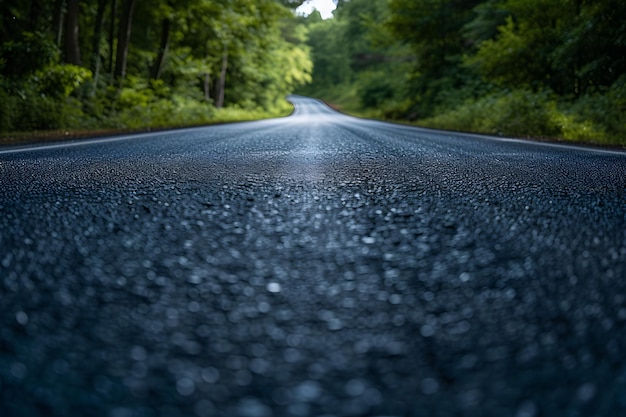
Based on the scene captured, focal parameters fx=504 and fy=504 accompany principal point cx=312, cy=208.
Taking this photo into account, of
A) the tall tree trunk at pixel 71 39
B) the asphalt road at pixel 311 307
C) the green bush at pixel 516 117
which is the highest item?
the tall tree trunk at pixel 71 39

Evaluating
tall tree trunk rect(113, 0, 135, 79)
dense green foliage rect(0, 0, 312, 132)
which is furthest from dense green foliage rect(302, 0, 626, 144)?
tall tree trunk rect(113, 0, 135, 79)

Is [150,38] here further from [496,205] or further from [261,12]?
[496,205]

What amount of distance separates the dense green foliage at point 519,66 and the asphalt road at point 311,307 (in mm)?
9076

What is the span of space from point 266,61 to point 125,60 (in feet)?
59.9

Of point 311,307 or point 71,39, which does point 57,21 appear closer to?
point 71,39

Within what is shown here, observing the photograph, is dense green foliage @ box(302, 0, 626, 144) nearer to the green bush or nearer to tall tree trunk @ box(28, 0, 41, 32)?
the green bush

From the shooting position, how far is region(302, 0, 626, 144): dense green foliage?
1172 cm

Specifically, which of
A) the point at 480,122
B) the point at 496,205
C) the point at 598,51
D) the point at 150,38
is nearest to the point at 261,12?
the point at 150,38

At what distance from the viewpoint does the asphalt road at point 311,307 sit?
719 millimetres

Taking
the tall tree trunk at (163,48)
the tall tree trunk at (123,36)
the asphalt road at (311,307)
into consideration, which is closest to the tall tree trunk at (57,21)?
the tall tree trunk at (123,36)

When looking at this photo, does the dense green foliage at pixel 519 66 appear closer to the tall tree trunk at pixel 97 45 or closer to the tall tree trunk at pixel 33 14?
the tall tree trunk at pixel 97 45

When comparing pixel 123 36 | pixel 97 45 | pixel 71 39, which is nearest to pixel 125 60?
pixel 123 36

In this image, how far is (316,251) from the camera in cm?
153

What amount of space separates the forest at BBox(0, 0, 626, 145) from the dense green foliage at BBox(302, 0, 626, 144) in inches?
1.7
